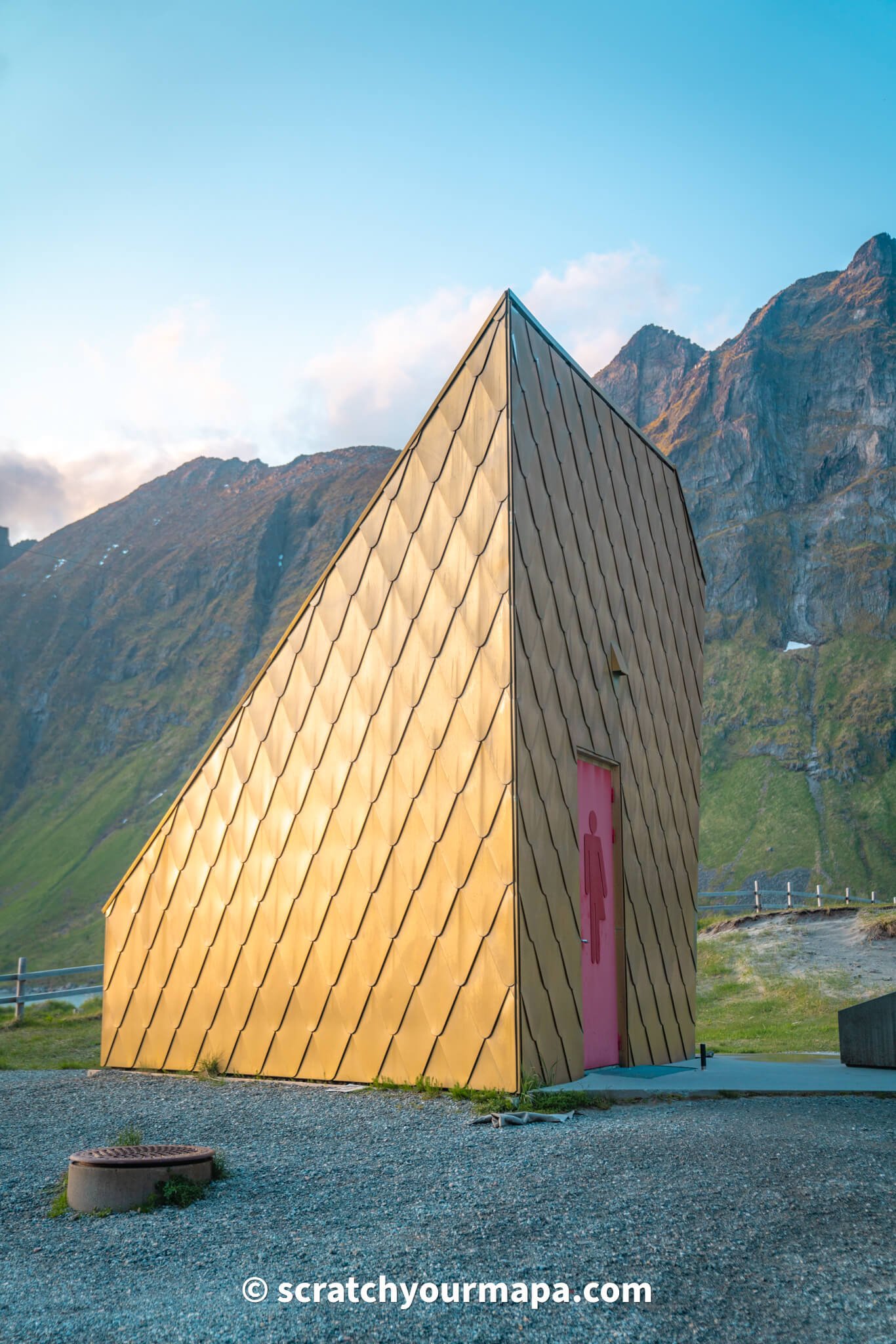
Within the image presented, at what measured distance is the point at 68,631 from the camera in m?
Result: 126

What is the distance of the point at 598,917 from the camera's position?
8.13 meters

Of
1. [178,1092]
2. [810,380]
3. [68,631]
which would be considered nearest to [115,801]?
[68,631]

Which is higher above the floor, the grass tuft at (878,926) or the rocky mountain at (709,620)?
the rocky mountain at (709,620)

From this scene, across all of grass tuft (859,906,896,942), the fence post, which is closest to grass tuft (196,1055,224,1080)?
the fence post

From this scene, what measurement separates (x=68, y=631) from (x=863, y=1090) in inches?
5113

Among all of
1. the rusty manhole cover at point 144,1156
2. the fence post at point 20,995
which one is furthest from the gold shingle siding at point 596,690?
the fence post at point 20,995

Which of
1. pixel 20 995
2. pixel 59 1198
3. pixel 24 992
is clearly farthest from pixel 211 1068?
pixel 24 992

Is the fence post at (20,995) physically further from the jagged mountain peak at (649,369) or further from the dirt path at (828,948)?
the jagged mountain peak at (649,369)

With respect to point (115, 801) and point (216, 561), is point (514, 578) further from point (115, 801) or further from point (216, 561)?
point (216, 561)

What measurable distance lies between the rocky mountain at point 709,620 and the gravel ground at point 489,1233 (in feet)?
198

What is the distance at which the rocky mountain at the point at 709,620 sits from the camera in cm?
7444

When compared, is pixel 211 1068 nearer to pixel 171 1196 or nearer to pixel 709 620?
pixel 171 1196

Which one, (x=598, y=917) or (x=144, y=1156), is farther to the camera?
(x=598, y=917)

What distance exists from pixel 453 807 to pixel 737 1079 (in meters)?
3.18
